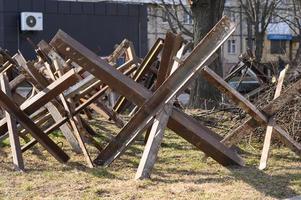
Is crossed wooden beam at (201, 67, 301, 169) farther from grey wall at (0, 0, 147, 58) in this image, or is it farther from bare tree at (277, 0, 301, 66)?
grey wall at (0, 0, 147, 58)

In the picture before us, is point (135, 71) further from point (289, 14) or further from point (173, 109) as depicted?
point (289, 14)

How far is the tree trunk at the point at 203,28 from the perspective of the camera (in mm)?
13258

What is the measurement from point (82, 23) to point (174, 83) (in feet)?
108

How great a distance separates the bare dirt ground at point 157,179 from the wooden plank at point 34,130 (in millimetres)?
139

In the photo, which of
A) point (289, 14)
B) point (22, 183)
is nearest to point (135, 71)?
point (22, 183)

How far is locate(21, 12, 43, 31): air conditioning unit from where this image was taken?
3572cm

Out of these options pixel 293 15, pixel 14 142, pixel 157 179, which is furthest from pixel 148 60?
pixel 293 15

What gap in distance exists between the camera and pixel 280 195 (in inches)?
229

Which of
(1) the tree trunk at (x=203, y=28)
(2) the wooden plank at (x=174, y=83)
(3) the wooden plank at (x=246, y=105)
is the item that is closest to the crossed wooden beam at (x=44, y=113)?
(2) the wooden plank at (x=174, y=83)

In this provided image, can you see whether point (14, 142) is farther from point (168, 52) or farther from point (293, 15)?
point (293, 15)

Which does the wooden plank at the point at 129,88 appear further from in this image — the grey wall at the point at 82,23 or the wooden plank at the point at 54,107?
the grey wall at the point at 82,23

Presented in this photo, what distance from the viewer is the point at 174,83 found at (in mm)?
6559

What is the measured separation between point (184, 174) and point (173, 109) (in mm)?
713

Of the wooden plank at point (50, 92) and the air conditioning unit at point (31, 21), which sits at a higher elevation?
the air conditioning unit at point (31, 21)
